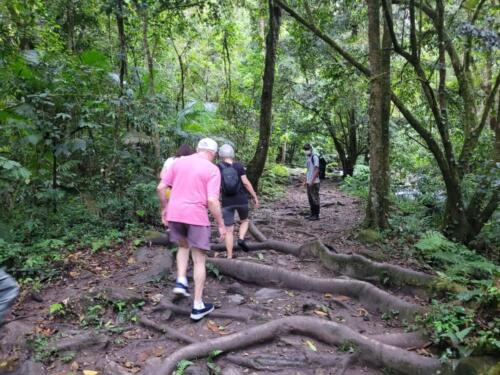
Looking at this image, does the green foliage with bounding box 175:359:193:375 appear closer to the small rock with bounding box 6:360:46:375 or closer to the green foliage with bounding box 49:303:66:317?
the small rock with bounding box 6:360:46:375

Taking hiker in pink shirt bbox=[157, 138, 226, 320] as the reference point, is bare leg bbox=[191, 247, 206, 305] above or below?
below

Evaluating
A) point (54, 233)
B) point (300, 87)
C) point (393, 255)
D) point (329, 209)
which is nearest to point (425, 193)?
point (329, 209)

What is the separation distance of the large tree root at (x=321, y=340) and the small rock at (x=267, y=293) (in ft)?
3.55

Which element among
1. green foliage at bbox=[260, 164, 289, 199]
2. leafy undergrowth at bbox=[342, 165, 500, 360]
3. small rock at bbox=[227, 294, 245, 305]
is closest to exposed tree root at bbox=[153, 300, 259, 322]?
small rock at bbox=[227, 294, 245, 305]

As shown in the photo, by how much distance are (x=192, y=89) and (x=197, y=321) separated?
14550 mm

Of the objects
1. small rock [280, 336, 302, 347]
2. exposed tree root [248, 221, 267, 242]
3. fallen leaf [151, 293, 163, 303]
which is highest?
exposed tree root [248, 221, 267, 242]

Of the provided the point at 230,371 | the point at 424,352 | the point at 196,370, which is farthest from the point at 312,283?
the point at 196,370

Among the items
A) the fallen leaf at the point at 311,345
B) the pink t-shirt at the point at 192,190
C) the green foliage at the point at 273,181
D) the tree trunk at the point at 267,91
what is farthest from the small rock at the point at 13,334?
the green foliage at the point at 273,181

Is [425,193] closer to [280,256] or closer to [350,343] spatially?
[280,256]

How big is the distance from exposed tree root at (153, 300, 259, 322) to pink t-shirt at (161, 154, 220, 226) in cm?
119

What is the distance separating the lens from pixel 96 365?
4.35 metres

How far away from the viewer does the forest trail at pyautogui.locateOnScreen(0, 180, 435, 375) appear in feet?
14.3

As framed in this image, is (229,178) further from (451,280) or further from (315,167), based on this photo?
(315,167)

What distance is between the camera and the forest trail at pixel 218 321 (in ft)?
14.3
